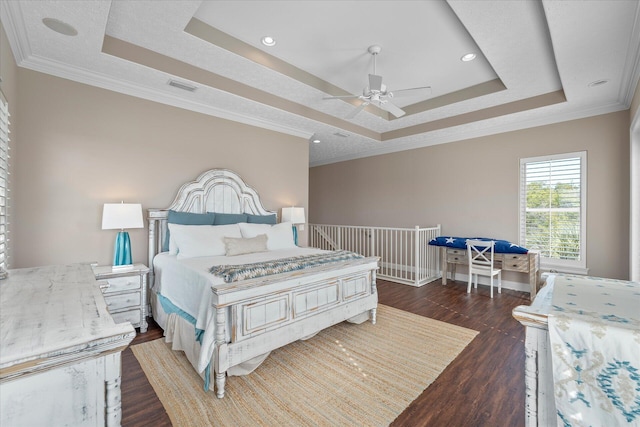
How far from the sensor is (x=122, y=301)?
2.97 metres

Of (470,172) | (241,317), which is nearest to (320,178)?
(470,172)

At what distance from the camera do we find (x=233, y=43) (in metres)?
2.96

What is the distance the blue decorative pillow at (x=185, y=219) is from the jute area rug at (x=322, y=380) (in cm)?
122

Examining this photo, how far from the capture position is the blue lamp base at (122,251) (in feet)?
10.2

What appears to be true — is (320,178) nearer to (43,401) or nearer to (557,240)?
(557,240)

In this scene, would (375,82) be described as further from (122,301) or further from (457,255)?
(122,301)


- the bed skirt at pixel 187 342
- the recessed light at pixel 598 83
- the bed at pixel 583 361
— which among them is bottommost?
the bed skirt at pixel 187 342

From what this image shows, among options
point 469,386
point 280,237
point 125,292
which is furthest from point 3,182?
point 469,386

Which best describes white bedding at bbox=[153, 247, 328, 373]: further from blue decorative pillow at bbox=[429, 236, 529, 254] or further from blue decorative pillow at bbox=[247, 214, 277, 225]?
blue decorative pillow at bbox=[429, 236, 529, 254]

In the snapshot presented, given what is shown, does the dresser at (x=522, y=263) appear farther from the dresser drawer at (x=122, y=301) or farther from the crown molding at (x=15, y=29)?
the crown molding at (x=15, y=29)

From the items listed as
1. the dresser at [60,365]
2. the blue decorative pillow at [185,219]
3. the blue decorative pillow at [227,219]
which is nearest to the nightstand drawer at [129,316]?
the blue decorative pillow at [185,219]

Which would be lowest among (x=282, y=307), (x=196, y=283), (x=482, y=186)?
(x=282, y=307)

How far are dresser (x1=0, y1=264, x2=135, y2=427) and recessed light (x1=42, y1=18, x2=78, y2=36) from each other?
236cm

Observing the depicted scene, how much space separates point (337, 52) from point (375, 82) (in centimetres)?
58
